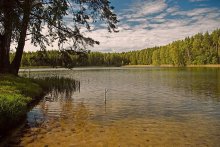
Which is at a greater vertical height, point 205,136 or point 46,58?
point 46,58

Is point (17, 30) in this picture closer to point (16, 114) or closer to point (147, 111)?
point (16, 114)

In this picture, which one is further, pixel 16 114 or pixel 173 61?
pixel 173 61

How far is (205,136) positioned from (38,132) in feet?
25.4

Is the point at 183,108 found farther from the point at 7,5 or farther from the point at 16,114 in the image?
the point at 7,5

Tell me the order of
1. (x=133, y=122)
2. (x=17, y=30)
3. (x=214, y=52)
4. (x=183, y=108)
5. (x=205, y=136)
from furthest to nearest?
(x=214, y=52) < (x=183, y=108) < (x=133, y=122) < (x=205, y=136) < (x=17, y=30)

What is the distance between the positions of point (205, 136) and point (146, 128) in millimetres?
2923

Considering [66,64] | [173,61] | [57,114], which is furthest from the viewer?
[173,61]

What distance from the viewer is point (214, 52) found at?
475 feet

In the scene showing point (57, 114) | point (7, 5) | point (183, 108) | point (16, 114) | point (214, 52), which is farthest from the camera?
point (214, 52)

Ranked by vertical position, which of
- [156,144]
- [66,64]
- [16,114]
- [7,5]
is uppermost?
[7,5]

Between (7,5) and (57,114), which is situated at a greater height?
(7,5)

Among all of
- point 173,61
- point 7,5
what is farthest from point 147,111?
Result: point 173,61

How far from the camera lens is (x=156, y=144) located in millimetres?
11641

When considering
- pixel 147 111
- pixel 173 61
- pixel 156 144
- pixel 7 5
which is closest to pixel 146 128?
pixel 156 144
